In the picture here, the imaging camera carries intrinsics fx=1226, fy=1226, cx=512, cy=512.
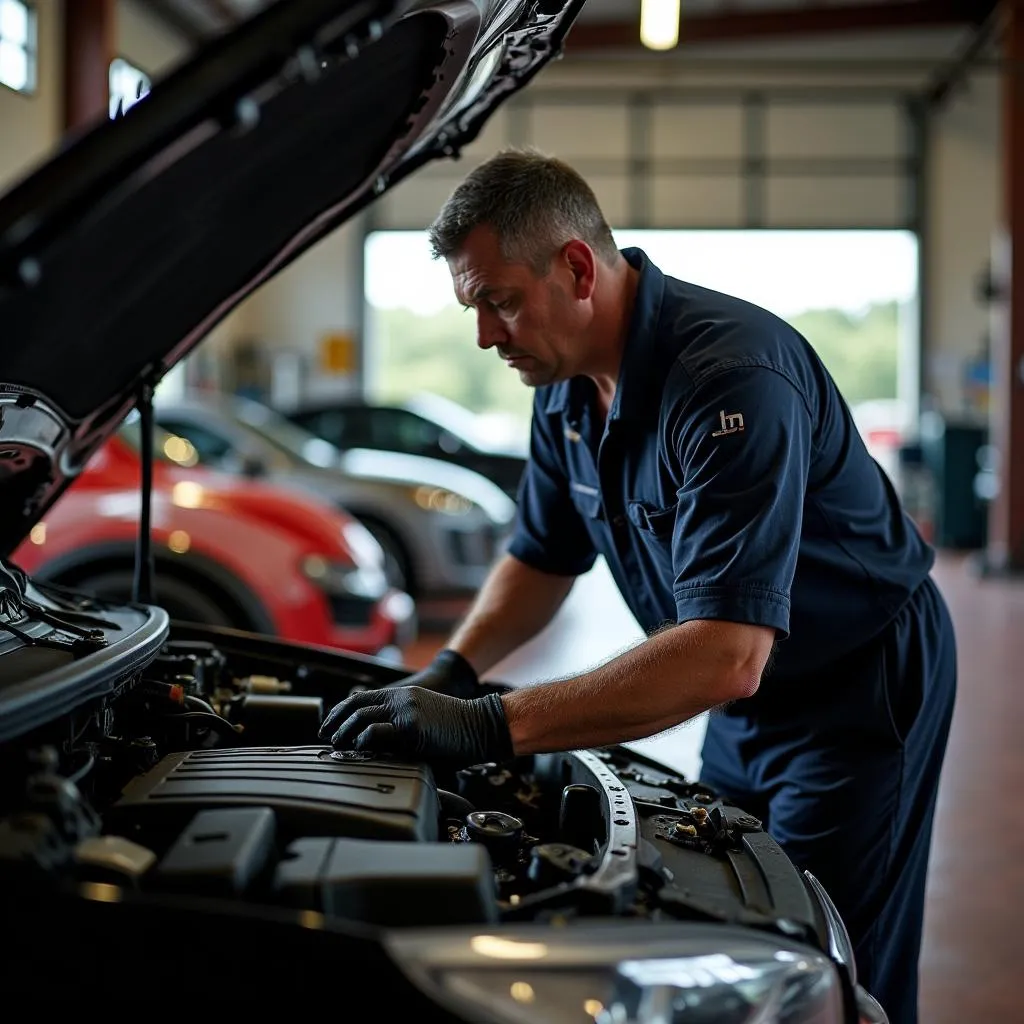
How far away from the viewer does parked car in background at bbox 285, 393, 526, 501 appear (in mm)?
8383

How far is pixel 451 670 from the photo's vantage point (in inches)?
79.7

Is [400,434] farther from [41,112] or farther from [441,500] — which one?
[41,112]

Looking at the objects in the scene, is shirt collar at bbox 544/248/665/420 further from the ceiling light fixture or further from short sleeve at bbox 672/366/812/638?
the ceiling light fixture

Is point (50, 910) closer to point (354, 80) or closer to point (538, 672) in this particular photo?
point (354, 80)

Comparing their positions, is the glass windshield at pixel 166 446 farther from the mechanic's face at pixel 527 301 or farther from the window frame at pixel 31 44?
the mechanic's face at pixel 527 301

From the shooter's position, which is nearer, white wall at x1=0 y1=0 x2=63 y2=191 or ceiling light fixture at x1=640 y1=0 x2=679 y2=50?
ceiling light fixture at x1=640 y1=0 x2=679 y2=50

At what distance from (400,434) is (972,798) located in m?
5.30

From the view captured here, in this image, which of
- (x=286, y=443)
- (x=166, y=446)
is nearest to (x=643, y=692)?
(x=166, y=446)

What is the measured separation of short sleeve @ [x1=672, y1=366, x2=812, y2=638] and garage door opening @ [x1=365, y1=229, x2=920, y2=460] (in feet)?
40.6

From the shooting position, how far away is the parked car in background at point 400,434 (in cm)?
838

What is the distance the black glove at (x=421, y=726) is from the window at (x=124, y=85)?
2.45 ft

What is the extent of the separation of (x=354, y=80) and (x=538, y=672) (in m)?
4.23

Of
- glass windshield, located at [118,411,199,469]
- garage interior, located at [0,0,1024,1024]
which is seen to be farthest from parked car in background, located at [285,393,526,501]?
garage interior, located at [0,0,1024,1024]

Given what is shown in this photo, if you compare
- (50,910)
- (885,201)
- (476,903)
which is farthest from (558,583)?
(885,201)
